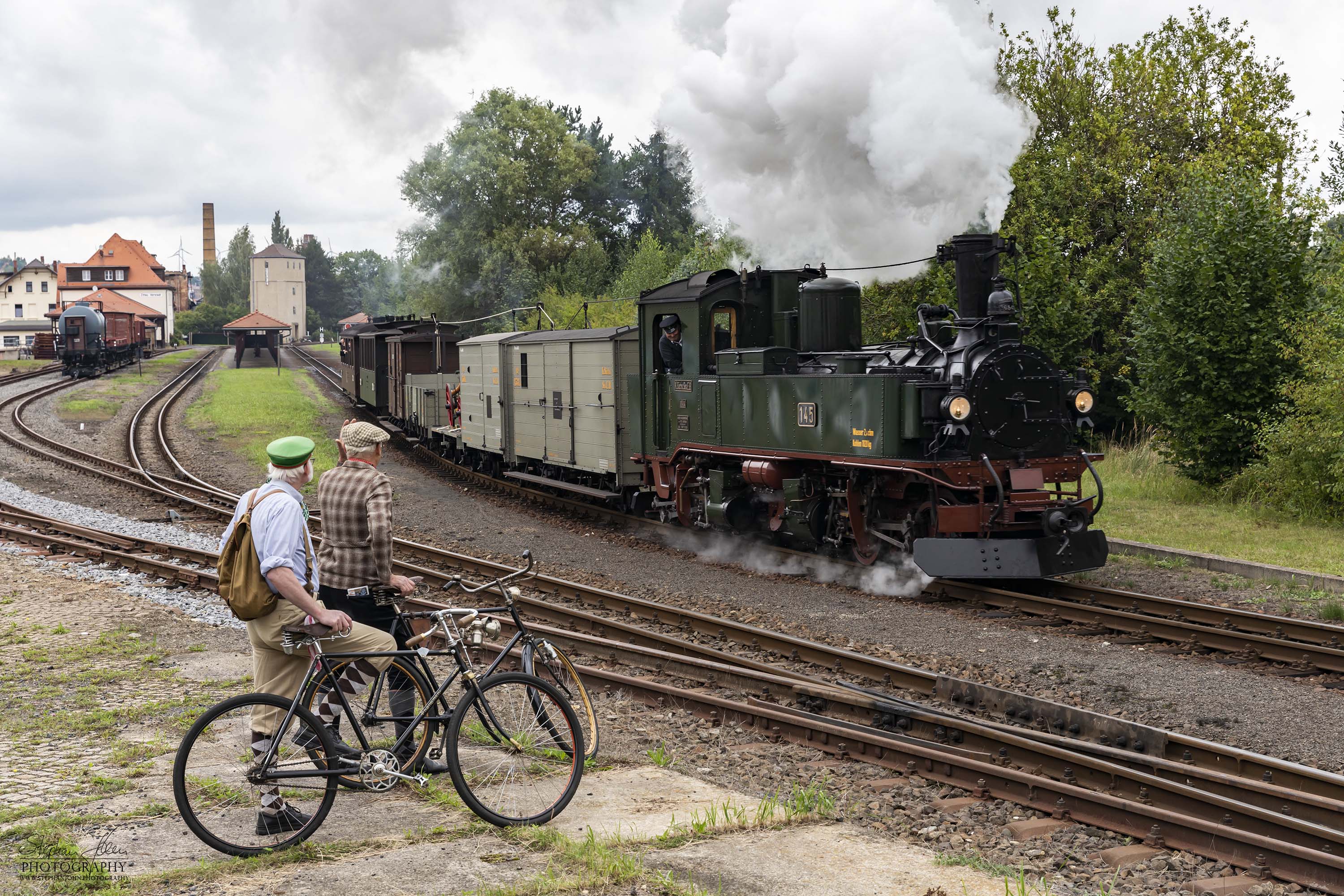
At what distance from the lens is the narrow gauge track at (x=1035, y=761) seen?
503cm

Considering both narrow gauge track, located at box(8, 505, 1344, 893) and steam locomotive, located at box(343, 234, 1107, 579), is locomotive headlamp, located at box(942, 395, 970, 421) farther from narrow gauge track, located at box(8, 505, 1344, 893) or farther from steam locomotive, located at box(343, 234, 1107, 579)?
narrow gauge track, located at box(8, 505, 1344, 893)

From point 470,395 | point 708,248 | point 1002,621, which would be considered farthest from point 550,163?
point 1002,621

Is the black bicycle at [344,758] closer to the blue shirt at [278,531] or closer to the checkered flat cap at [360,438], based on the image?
the blue shirt at [278,531]

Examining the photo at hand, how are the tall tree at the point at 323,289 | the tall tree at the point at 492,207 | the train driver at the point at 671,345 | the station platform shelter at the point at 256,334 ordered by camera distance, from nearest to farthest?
the train driver at the point at 671,345 < the tall tree at the point at 492,207 < the station platform shelter at the point at 256,334 < the tall tree at the point at 323,289

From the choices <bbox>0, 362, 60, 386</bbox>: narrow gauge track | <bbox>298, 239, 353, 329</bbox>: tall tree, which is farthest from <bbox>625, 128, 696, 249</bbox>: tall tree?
<bbox>298, 239, 353, 329</bbox>: tall tree

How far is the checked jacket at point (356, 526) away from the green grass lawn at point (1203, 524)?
9.92m

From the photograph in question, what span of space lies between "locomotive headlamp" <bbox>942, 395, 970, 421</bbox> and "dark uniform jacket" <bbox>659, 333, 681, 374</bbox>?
15.4 ft

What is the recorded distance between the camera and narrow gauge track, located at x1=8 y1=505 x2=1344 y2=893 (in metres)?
5.03

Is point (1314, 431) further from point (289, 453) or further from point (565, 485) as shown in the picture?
point (289, 453)

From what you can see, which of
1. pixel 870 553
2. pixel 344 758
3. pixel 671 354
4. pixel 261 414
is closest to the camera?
pixel 344 758

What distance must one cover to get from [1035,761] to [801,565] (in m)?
6.66

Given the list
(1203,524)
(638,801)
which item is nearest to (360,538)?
(638,801)

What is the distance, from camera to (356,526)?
5.61 metres

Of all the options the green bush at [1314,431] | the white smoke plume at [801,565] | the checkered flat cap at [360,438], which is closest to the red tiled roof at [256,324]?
the white smoke plume at [801,565]
